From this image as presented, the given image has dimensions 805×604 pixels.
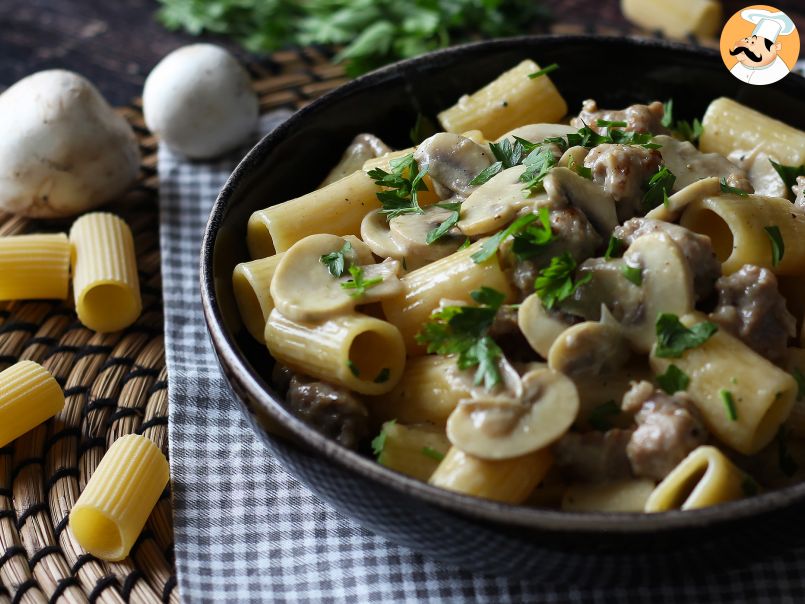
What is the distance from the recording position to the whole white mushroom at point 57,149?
3453 mm

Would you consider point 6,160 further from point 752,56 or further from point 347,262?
point 752,56

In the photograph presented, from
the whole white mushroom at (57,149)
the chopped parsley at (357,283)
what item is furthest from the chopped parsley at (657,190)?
the whole white mushroom at (57,149)

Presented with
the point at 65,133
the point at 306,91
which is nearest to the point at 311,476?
the point at 65,133

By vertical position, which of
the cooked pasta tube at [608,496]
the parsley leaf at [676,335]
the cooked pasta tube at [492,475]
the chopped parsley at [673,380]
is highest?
the parsley leaf at [676,335]

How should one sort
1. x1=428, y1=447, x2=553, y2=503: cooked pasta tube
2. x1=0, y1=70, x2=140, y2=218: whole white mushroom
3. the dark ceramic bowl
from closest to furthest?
the dark ceramic bowl, x1=428, y1=447, x2=553, y2=503: cooked pasta tube, x1=0, y1=70, x2=140, y2=218: whole white mushroom

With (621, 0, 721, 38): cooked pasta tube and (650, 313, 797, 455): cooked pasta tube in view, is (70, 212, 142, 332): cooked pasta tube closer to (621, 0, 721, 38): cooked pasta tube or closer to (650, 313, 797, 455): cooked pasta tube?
(650, 313, 797, 455): cooked pasta tube

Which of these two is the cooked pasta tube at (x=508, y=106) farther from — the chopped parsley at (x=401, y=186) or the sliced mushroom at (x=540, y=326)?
the sliced mushroom at (x=540, y=326)

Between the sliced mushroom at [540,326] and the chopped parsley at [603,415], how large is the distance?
170 mm

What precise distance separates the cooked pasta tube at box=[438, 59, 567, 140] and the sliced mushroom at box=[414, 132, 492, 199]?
16.6 inches

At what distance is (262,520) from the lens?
2518mm

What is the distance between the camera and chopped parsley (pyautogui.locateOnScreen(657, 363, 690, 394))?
2182 mm

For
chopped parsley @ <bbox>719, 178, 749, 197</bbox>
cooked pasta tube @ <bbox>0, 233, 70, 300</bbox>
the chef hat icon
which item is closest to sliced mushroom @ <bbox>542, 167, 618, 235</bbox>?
chopped parsley @ <bbox>719, 178, 749, 197</bbox>

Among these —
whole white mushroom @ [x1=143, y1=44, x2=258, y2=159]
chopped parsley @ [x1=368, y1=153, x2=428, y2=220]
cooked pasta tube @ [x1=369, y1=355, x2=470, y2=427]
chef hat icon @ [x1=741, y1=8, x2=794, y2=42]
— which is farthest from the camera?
whole white mushroom @ [x1=143, y1=44, x2=258, y2=159]

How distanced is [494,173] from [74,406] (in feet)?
4.67
